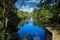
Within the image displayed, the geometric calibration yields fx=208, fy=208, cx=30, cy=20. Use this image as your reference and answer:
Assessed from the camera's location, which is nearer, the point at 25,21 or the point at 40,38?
the point at 40,38

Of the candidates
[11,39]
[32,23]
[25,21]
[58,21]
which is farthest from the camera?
[32,23]

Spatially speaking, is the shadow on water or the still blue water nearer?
the shadow on water

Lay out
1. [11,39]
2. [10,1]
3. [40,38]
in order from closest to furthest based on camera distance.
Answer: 1. [10,1]
2. [11,39]
3. [40,38]

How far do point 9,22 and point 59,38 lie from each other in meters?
2.46

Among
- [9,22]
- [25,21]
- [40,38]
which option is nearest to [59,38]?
Result: [9,22]

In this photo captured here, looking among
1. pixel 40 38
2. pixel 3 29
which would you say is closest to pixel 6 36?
pixel 3 29

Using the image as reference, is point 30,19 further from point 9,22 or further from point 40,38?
point 9,22

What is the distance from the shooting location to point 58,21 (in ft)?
23.7

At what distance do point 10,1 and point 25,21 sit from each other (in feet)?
28.9

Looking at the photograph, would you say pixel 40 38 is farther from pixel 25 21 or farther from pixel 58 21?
pixel 25 21

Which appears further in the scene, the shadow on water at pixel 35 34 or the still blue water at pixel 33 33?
the still blue water at pixel 33 33

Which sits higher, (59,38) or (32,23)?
(59,38)

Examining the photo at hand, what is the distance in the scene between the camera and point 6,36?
5988 millimetres

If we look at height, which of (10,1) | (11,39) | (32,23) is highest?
(10,1)
